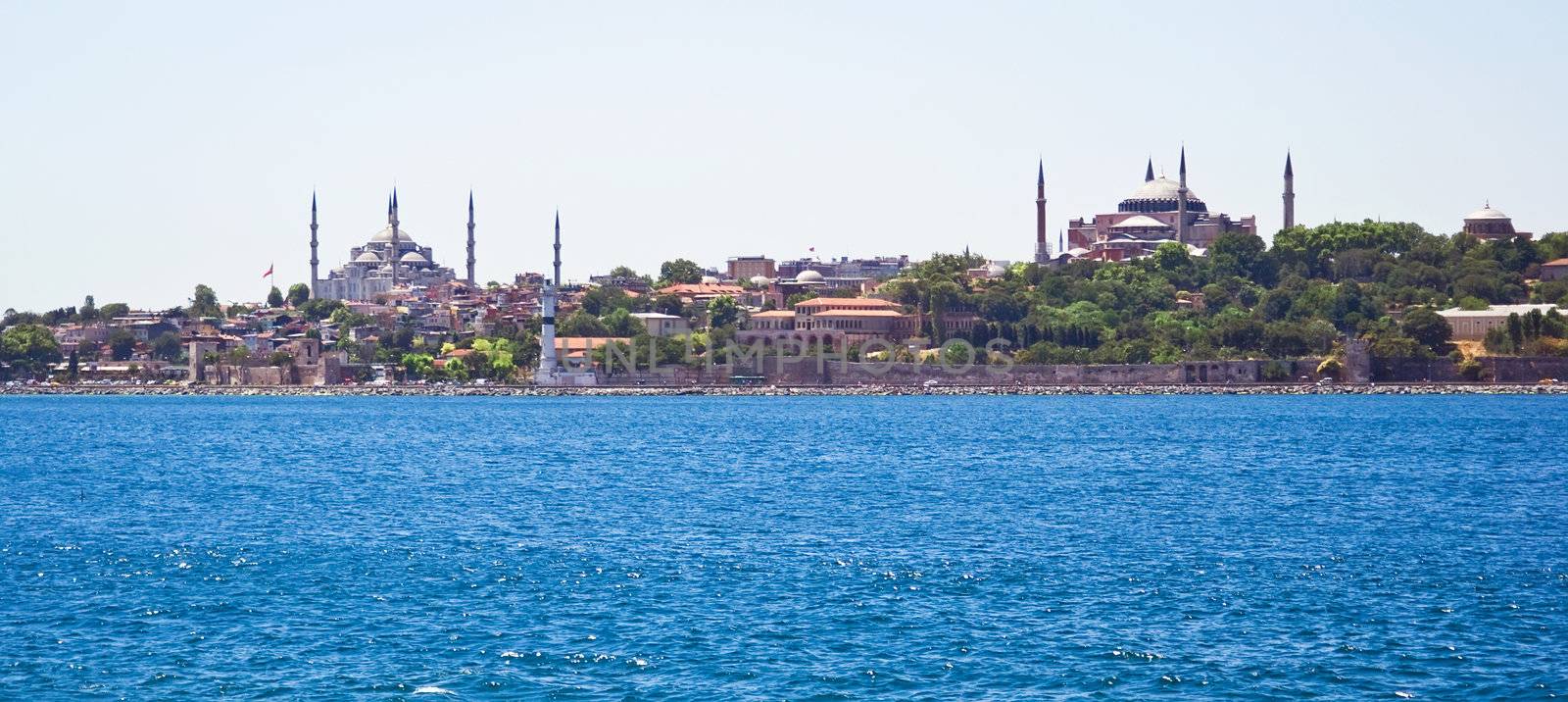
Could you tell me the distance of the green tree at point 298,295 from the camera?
5458 inches

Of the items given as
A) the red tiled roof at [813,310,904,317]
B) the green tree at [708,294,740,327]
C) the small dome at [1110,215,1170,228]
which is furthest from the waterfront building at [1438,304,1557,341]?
the green tree at [708,294,740,327]

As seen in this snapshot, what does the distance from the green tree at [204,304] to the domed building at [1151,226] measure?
53.4m

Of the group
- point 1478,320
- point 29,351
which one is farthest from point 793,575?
point 29,351

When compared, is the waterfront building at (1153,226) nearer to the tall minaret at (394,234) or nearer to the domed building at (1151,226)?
the domed building at (1151,226)

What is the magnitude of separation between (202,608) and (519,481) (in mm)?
16273

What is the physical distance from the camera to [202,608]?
19000 mm

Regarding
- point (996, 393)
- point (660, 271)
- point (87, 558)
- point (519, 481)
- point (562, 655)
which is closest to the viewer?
point (562, 655)

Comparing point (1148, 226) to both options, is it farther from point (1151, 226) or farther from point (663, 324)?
point (663, 324)

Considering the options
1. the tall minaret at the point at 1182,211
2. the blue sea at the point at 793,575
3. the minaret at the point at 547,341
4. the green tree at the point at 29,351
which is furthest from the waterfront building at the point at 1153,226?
the blue sea at the point at 793,575

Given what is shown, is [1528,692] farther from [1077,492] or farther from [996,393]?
[996,393]

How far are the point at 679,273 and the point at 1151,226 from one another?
1177 inches

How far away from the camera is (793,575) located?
21.4 meters

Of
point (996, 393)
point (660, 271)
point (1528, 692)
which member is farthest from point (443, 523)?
point (660, 271)

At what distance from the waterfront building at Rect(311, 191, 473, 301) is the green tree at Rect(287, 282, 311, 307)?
5.55 ft
